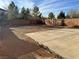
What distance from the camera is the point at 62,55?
573 cm

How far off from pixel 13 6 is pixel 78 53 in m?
33.0

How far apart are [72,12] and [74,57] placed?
108 feet

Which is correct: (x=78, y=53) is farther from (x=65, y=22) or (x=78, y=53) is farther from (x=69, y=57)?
(x=65, y=22)

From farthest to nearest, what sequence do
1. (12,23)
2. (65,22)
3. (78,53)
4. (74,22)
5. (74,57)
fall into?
(12,23), (65,22), (74,22), (78,53), (74,57)

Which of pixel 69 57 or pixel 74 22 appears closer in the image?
pixel 69 57

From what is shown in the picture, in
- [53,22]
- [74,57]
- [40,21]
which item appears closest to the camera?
[74,57]

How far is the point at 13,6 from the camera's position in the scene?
1443 inches

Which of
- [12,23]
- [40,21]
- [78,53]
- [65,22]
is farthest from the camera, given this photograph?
[40,21]

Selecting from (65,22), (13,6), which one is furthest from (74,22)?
(13,6)

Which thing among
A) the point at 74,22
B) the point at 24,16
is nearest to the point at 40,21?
the point at 24,16

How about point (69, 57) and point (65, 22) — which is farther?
point (65, 22)

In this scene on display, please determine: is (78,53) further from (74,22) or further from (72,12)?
(72,12)

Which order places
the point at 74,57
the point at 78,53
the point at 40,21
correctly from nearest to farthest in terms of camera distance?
the point at 74,57, the point at 78,53, the point at 40,21

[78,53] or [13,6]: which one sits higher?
[13,6]
